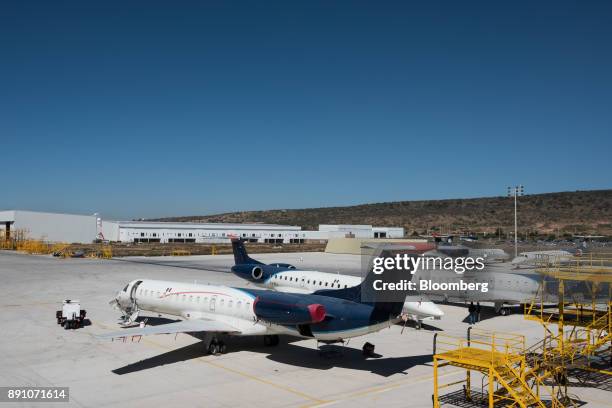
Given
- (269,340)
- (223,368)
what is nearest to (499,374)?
(223,368)

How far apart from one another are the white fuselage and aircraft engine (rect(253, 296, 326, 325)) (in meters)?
8.51

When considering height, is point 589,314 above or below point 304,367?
above

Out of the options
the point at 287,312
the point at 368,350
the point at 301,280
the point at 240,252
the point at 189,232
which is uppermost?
the point at 240,252

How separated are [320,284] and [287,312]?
12.2 metres

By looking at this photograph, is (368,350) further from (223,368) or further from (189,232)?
(189,232)

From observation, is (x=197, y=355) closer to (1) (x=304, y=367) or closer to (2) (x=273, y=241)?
(1) (x=304, y=367)

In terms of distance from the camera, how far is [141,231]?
13825 cm

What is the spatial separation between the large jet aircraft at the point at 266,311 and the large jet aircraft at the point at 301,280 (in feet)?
22.0

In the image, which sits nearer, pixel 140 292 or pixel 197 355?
pixel 197 355

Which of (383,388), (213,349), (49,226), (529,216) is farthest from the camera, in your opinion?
(529,216)

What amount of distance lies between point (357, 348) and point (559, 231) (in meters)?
134

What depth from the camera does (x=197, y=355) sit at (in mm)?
22219

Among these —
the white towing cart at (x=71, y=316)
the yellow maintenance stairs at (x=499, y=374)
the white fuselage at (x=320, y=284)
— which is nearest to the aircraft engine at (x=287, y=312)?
the yellow maintenance stairs at (x=499, y=374)

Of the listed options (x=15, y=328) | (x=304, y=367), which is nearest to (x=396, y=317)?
(x=304, y=367)
